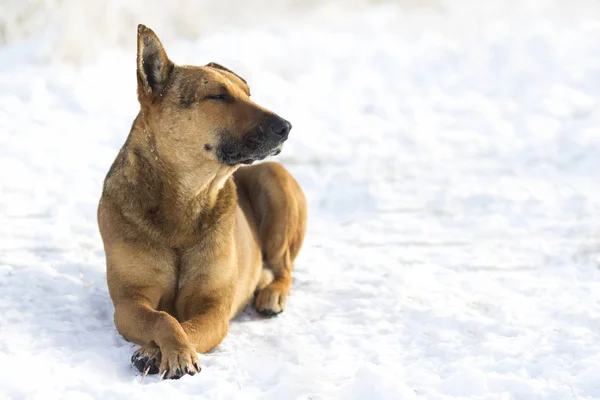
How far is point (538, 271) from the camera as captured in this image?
7.25m

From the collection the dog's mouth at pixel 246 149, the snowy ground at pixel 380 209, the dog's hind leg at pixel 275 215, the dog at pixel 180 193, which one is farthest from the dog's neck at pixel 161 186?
the dog's hind leg at pixel 275 215

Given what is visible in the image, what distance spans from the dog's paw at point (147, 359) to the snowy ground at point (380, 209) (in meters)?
0.09

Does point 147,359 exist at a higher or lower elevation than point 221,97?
lower

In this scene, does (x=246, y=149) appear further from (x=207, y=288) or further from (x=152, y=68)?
(x=207, y=288)

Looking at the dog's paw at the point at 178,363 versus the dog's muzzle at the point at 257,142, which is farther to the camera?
the dog's muzzle at the point at 257,142

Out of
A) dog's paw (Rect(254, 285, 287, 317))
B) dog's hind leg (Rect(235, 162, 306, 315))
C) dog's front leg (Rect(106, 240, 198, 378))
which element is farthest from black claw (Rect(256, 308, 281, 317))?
dog's front leg (Rect(106, 240, 198, 378))

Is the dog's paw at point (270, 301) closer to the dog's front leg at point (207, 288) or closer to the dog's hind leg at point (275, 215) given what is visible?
the dog's hind leg at point (275, 215)

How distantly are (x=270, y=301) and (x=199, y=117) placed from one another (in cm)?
163

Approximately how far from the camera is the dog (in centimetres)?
507

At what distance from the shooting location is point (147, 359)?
451 cm

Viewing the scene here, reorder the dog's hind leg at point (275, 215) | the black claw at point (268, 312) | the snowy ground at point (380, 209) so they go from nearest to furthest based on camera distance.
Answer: the snowy ground at point (380, 209), the black claw at point (268, 312), the dog's hind leg at point (275, 215)

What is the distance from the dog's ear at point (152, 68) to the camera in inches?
202

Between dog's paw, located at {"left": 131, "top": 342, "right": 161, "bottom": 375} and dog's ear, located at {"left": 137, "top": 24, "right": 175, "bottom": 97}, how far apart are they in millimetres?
1589

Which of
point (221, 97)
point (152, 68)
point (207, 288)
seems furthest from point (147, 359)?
point (152, 68)
